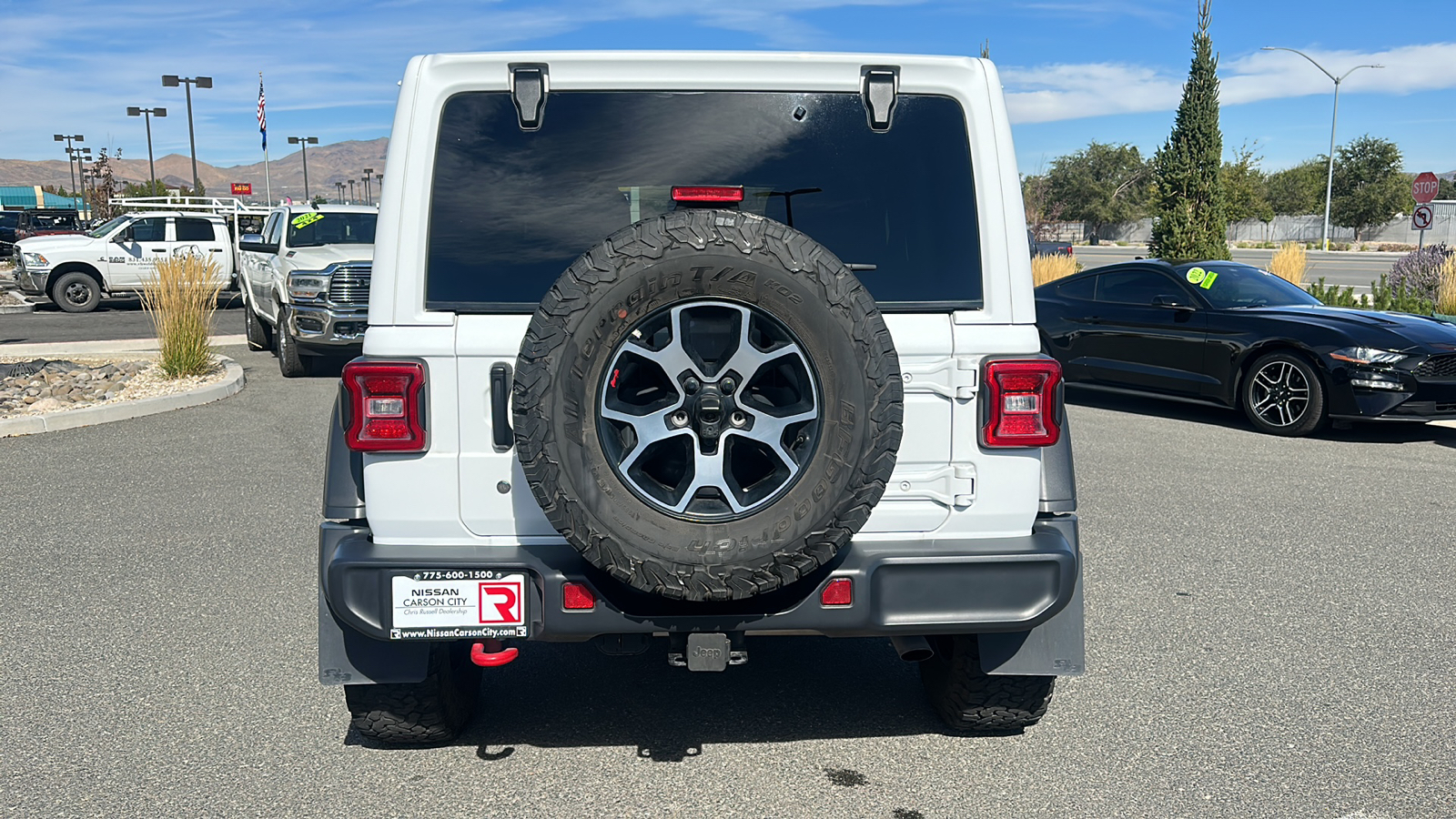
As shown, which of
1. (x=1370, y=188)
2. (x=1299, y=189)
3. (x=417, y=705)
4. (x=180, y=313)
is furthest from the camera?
(x=1299, y=189)

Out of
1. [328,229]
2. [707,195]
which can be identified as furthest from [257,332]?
[707,195]

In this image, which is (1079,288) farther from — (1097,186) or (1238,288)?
(1097,186)

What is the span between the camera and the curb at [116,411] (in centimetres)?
987

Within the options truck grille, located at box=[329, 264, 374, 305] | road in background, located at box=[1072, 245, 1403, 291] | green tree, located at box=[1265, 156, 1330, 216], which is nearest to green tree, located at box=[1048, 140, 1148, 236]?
green tree, located at box=[1265, 156, 1330, 216]

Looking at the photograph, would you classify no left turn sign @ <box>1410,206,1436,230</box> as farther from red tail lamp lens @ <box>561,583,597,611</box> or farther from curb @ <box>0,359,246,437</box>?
red tail lamp lens @ <box>561,583,597,611</box>

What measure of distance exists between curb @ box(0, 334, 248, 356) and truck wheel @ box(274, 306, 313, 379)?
3130mm

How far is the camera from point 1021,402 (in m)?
3.27

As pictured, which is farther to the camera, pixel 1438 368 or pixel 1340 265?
pixel 1340 265

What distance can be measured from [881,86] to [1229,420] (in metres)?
8.67

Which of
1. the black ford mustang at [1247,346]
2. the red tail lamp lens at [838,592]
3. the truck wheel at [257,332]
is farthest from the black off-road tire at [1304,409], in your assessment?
the truck wheel at [257,332]

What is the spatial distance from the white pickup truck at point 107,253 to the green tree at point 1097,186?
217 feet

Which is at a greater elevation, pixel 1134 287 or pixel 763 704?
pixel 1134 287

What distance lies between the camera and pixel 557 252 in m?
3.28

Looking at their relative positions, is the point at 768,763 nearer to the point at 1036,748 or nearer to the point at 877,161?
the point at 1036,748
